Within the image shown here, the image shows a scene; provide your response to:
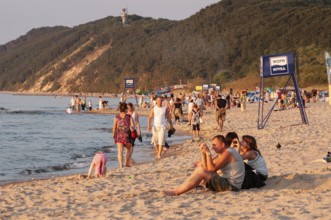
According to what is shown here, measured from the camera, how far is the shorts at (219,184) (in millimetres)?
7285

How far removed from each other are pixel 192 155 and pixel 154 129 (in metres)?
1.47

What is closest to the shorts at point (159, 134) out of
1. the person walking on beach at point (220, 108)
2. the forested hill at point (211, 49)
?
the person walking on beach at point (220, 108)

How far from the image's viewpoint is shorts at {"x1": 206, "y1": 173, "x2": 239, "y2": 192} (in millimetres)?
7285

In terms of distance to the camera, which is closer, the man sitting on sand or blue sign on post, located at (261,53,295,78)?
the man sitting on sand

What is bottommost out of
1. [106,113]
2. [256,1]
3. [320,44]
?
[106,113]

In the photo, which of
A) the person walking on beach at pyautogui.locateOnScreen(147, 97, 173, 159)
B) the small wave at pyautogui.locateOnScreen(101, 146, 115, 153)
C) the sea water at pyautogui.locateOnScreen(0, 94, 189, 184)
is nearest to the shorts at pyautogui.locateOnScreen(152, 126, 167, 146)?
the person walking on beach at pyautogui.locateOnScreen(147, 97, 173, 159)

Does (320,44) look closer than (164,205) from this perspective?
No

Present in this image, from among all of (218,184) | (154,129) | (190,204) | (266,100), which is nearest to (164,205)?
(190,204)

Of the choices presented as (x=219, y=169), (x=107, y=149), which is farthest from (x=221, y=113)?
(x=219, y=169)

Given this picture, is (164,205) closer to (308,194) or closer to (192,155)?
(308,194)

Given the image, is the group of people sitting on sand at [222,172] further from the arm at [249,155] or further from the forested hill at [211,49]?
the forested hill at [211,49]

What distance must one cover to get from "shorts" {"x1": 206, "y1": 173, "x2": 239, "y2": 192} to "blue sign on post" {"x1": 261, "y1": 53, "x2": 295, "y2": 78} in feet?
30.2

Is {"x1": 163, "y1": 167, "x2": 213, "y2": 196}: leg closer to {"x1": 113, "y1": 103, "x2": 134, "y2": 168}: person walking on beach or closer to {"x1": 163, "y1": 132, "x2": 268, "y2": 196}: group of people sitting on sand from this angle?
{"x1": 163, "y1": 132, "x2": 268, "y2": 196}: group of people sitting on sand

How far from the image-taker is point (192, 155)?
13.1 meters
